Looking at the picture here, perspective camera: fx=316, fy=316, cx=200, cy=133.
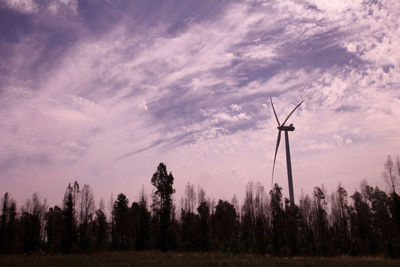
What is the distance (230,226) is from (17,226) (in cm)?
4478

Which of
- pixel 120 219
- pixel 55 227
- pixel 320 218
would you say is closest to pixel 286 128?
pixel 320 218

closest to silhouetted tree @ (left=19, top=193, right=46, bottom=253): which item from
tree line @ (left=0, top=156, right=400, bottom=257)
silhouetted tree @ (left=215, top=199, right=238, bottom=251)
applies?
tree line @ (left=0, top=156, right=400, bottom=257)

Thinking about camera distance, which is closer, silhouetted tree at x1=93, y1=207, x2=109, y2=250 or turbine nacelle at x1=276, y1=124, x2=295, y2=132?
turbine nacelle at x1=276, y1=124, x2=295, y2=132

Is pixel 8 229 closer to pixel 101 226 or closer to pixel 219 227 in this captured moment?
pixel 101 226

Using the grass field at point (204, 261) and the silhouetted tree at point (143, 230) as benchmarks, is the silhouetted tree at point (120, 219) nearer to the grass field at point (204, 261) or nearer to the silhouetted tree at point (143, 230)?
the silhouetted tree at point (143, 230)

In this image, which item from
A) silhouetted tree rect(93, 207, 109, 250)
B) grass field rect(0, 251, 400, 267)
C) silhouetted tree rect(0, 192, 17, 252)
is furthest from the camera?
silhouetted tree rect(93, 207, 109, 250)

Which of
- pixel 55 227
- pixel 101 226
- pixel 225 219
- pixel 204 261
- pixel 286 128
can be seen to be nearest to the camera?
pixel 204 261

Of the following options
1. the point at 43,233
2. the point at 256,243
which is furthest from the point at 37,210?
the point at 256,243

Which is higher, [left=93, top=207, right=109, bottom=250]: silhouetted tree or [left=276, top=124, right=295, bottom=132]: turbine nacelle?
[left=276, top=124, right=295, bottom=132]: turbine nacelle

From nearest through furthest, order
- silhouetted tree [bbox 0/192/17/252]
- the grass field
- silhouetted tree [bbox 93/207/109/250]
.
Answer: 1. the grass field
2. silhouetted tree [bbox 0/192/17/252]
3. silhouetted tree [bbox 93/207/109/250]

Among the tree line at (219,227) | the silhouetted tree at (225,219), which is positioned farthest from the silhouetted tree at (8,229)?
the silhouetted tree at (225,219)

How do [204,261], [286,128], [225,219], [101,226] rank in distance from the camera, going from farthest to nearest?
1. [225,219]
2. [101,226]
3. [286,128]
4. [204,261]

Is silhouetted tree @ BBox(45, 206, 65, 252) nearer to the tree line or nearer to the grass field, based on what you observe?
the tree line

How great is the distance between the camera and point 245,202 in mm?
69000
